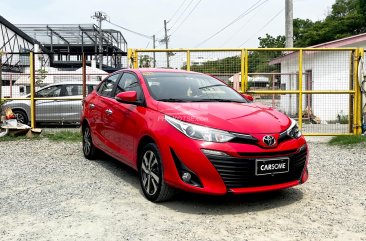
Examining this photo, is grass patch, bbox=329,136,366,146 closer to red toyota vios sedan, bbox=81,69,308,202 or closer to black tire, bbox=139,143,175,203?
red toyota vios sedan, bbox=81,69,308,202

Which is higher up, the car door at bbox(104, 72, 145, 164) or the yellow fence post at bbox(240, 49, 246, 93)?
the yellow fence post at bbox(240, 49, 246, 93)

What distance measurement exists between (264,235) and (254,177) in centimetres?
64

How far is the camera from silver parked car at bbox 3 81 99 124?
11.6 metres

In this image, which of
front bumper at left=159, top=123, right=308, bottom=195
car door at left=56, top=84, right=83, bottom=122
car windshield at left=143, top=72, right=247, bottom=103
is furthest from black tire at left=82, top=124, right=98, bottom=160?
car door at left=56, top=84, right=83, bottom=122

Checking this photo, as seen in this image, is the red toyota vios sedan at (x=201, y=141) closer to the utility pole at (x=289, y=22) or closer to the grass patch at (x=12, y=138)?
the grass patch at (x=12, y=138)

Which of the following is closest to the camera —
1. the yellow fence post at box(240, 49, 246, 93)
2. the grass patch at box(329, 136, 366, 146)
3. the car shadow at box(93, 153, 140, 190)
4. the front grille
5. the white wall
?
the front grille

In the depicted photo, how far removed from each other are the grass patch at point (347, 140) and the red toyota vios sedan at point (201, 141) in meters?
4.46

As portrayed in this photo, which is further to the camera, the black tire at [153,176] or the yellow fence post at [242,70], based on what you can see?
the yellow fence post at [242,70]

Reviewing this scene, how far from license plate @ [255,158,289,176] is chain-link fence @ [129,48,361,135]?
505 cm

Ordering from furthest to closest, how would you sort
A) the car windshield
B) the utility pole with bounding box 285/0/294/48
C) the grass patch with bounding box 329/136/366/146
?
1. the utility pole with bounding box 285/0/294/48
2. the grass patch with bounding box 329/136/366/146
3. the car windshield

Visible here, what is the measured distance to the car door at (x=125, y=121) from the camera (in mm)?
4859

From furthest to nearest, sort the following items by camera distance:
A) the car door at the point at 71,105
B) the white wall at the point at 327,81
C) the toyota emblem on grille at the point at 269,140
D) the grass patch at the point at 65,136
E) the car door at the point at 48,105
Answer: the car door at the point at 71,105
the car door at the point at 48,105
the white wall at the point at 327,81
the grass patch at the point at 65,136
the toyota emblem on grille at the point at 269,140

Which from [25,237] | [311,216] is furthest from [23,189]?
[311,216]

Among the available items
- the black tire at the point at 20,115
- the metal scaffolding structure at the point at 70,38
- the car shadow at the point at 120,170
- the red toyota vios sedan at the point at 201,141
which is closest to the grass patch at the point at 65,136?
the car shadow at the point at 120,170
